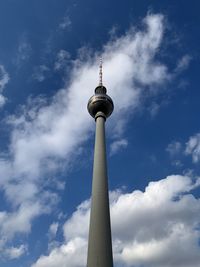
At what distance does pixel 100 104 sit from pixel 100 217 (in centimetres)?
4168

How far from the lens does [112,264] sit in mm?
69250

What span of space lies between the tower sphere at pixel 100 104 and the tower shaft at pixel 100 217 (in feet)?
46.1

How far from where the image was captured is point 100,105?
10531 centimetres

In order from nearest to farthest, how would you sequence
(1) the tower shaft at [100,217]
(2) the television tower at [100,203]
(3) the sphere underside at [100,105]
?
(1) the tower shaft at [100,217] < (2) the television tower at [100,203] < (3) the sphere underside at [100,105]

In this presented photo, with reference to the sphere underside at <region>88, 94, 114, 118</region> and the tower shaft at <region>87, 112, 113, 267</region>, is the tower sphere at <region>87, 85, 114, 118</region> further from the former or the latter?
the tower shaft at <region>87, 112, 113, 267</region>

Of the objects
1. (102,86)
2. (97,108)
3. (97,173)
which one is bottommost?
(97,173)

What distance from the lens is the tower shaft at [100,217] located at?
6869cm

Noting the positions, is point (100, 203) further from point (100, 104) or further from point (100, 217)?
point (100, 104)

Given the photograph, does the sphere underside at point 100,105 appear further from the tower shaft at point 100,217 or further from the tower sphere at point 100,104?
the tower shaft at point 100,217

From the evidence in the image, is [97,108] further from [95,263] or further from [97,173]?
[95,263]

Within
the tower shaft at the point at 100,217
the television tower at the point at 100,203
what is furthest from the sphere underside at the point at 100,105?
the tower shaft at the point at 100,217

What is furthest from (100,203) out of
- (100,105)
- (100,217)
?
(100,105)

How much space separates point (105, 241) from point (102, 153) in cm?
2594

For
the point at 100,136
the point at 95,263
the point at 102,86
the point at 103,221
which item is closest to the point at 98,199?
the point at 103,221
